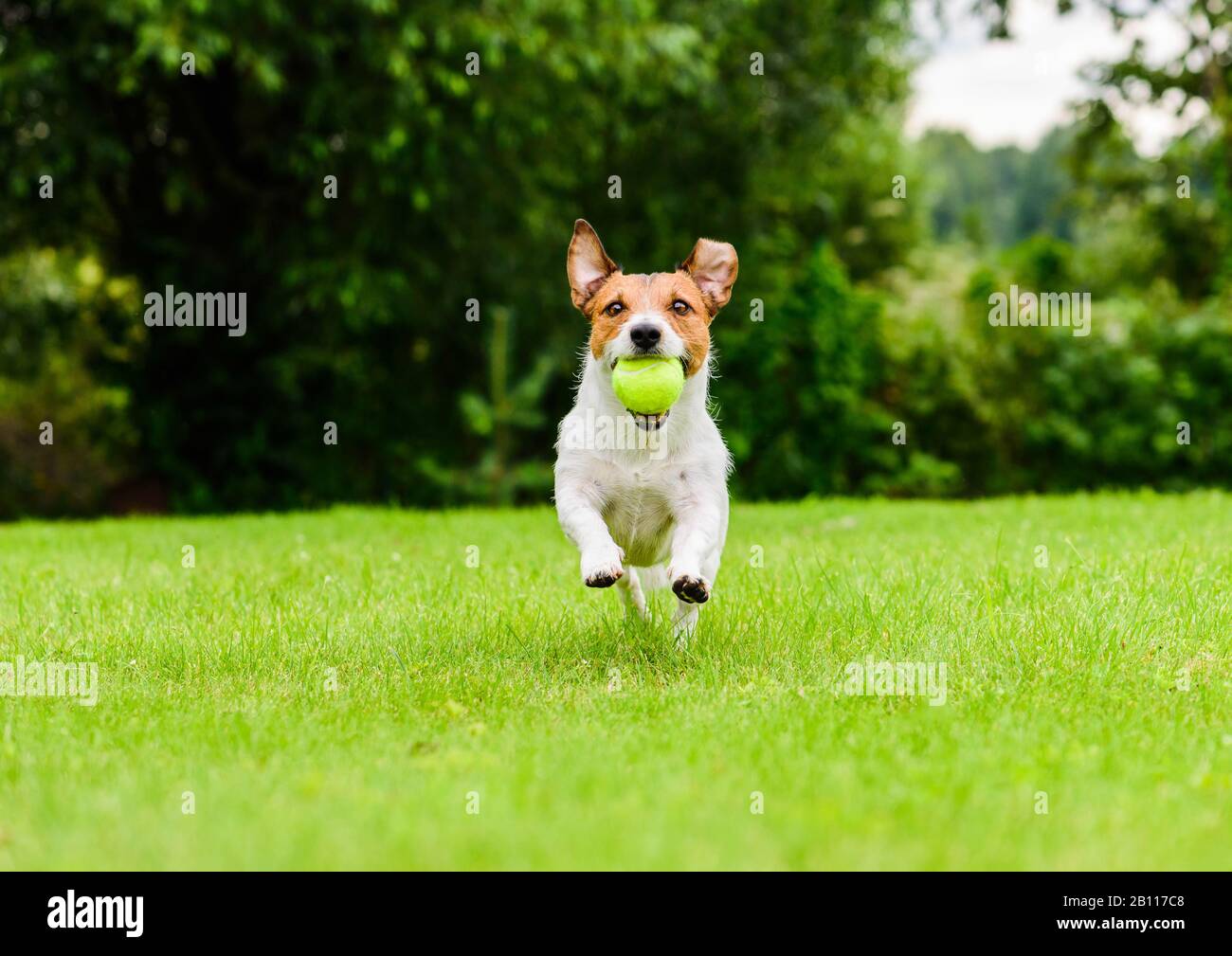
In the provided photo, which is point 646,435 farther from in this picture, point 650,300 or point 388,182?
point 388,182

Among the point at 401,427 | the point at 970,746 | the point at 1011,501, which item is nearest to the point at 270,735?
the point at 970,746

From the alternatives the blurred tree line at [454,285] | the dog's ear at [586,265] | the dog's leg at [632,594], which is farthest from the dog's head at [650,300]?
the blurred tree line at [454,285]

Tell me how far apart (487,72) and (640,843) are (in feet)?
41.3

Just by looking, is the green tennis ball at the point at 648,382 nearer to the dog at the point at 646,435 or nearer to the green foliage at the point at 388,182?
the dog at the point at 646,435

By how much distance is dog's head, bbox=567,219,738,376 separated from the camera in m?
5.50

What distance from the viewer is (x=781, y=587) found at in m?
7.11

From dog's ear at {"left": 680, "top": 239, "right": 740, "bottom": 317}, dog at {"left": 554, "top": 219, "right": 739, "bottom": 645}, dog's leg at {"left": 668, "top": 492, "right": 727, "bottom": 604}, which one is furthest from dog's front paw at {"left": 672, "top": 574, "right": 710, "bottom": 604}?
dog's ear at {"left": 680, "top": 239, "right": 740, "bottom": 317}

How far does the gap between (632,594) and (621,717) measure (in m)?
1.69

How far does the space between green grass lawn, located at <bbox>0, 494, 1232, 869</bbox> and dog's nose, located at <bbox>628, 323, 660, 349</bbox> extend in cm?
144

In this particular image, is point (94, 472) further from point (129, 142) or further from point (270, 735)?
point (270, 735)

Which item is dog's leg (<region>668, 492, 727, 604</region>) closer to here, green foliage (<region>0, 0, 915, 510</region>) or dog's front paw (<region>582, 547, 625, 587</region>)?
dog's front paw (<region>582, 547, 625, 587</region>)

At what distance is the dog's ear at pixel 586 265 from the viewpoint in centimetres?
612

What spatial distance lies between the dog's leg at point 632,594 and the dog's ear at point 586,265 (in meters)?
1.40

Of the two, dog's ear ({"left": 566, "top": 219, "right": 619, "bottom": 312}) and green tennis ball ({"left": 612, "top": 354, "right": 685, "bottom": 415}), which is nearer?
green tennis ball ({"left": 612, "top": 354, "right": 685, "bottom": 415})
